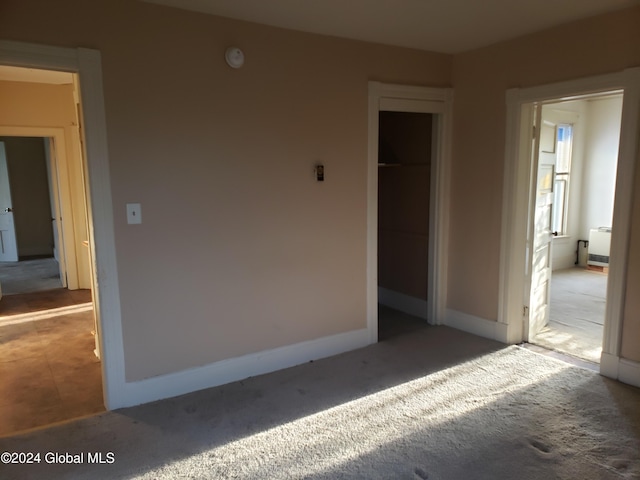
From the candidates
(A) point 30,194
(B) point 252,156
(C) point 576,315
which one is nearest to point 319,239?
(B) point 252,156

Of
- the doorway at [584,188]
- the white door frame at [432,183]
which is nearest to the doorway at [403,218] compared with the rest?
the white door frame at [432,183]

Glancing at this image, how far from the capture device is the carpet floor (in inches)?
88.7

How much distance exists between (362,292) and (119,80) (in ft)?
7.69

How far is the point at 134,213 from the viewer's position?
9.06ft

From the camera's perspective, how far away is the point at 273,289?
10.9ft

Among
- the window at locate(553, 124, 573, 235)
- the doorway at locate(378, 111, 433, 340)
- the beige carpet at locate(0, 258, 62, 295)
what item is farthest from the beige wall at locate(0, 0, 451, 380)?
the beige carpet at locate(0, 258, 62, 295)

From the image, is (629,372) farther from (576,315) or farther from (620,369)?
(576,315)

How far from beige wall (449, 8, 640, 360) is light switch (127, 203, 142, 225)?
2703mm

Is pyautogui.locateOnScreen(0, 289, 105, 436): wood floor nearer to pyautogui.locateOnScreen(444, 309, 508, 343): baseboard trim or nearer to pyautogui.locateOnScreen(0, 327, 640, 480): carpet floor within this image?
pyautogui.locateOnScreen(0, 327, 640, 480): carpet floor

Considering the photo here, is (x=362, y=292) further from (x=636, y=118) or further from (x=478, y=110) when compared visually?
(x=636, y=118)

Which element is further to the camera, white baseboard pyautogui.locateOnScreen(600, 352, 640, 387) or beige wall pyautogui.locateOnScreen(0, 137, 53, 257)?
beige wall pyautogui.locateOnScreen(0, 137, 53, 257)

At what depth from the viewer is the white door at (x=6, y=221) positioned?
A: 25.2 feet

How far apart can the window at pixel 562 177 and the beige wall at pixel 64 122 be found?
641cm

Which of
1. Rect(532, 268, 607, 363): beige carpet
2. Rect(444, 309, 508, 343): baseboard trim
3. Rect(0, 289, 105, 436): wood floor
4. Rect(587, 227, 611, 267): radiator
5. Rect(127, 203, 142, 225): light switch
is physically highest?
Rect(127, 203, 142, 225): light switch
